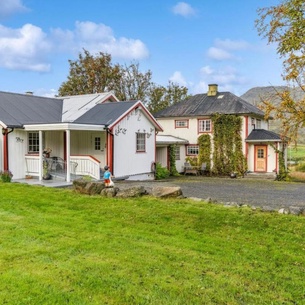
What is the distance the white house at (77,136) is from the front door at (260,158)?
875 centimetres

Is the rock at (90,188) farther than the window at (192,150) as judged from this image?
No

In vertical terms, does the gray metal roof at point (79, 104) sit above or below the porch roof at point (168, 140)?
above

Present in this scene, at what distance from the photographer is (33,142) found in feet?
55.6

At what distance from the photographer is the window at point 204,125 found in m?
26.4

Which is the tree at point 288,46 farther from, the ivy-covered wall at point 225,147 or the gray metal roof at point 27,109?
the ivy-covered wall at point 225,147

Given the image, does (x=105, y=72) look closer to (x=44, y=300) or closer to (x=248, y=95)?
(x=248, y=95)

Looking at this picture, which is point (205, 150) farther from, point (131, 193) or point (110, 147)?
point (131, 193)

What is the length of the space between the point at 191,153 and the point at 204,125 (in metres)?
2.44

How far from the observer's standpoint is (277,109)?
6.67m

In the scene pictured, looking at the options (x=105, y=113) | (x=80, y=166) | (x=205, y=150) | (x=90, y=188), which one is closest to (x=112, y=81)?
(x=205, y=150)

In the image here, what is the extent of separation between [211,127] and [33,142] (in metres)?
13.9

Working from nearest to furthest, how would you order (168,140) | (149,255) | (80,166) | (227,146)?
(149,255)
(80,166)
(168,140)
(227,146)

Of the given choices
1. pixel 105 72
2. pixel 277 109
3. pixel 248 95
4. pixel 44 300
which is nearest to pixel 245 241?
pixel 277 109

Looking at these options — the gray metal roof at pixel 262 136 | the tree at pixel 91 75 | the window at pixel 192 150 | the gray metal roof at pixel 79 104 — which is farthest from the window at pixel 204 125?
the tree at pixel 91 75
